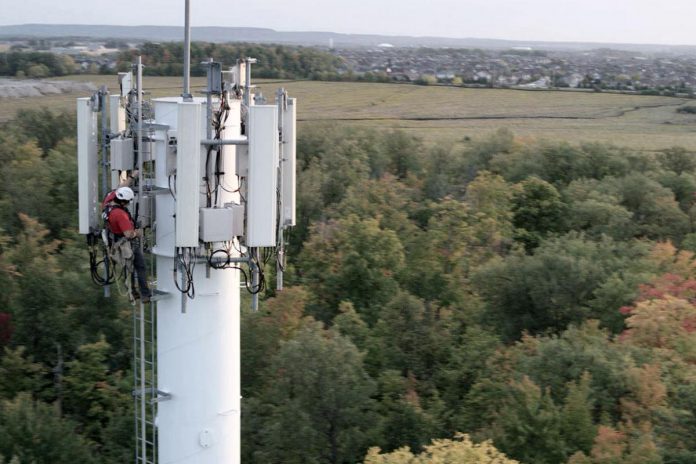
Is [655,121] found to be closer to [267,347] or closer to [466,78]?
[466,78]

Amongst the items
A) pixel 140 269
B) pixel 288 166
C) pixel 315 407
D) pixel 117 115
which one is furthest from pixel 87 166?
pixel 315 407

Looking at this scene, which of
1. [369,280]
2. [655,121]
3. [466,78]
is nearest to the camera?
[369,280]

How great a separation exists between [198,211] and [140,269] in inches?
59.8

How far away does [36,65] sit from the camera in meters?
106

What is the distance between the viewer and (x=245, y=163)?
587 inches

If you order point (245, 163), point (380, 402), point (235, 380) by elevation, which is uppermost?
point (245, 163)

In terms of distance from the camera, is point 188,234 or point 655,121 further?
point 655,121

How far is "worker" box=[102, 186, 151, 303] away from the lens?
1506 cm

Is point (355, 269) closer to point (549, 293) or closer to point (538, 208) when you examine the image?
point (549, 293)

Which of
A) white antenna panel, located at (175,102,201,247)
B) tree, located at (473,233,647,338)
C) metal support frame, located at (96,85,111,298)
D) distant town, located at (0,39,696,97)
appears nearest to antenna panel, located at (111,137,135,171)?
metal support frame, located at (96,85,111,298)

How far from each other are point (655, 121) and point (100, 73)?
5547 cm

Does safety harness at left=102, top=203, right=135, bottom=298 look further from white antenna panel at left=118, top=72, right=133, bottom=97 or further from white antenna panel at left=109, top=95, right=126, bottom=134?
white antenna panel at left=118, top=72, right=133, bottom=97

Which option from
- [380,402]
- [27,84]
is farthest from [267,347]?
[27,84]

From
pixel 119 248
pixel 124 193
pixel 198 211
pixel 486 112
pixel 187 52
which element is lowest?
pixel 486 112
